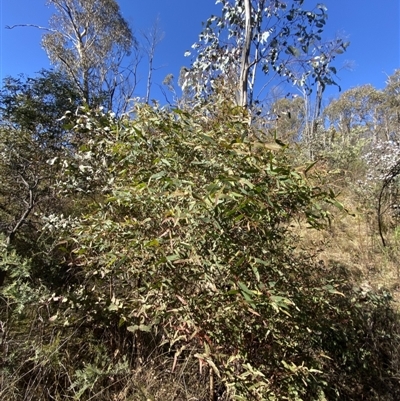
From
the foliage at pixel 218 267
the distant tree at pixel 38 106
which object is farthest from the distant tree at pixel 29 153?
the foliage at pixel 218 267

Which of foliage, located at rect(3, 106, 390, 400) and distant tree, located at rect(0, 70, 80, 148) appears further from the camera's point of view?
distant tree, located at rect(0, 70, 80, 148)

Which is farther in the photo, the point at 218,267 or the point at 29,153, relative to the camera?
the point at 29,153

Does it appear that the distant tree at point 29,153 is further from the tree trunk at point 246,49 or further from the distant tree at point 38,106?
the tree trunk at point 246,49

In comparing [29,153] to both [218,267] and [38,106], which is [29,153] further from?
[218,267]

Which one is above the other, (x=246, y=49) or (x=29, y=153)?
(x=246, y=49)

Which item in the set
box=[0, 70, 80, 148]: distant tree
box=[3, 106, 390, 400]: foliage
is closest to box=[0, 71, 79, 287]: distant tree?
box=[0, 70, 80, 148]: distant tree

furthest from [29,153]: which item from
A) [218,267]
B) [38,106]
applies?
[218,267]

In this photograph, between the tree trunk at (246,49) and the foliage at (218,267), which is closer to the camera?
the foliage at (218,267)

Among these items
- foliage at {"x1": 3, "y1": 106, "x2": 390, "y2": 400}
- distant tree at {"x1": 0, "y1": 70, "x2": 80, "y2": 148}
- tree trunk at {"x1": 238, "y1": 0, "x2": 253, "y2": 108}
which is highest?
tree trunk at {"x1": 238, "y1": 0, "x2": 253, "y2": 108}

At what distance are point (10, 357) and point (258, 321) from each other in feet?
3.82

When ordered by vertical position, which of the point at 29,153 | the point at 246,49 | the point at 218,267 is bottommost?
the point at 218,267

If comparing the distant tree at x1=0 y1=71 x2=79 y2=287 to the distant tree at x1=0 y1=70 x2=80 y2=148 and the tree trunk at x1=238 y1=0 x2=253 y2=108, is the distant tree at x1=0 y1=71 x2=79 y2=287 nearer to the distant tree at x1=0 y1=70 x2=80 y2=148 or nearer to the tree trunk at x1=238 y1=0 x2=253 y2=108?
the distant tree at x1=0 y1=70 x2=80 y2=148

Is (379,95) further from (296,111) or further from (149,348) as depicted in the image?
(149,348)

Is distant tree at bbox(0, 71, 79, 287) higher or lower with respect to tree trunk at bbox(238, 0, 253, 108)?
lower
